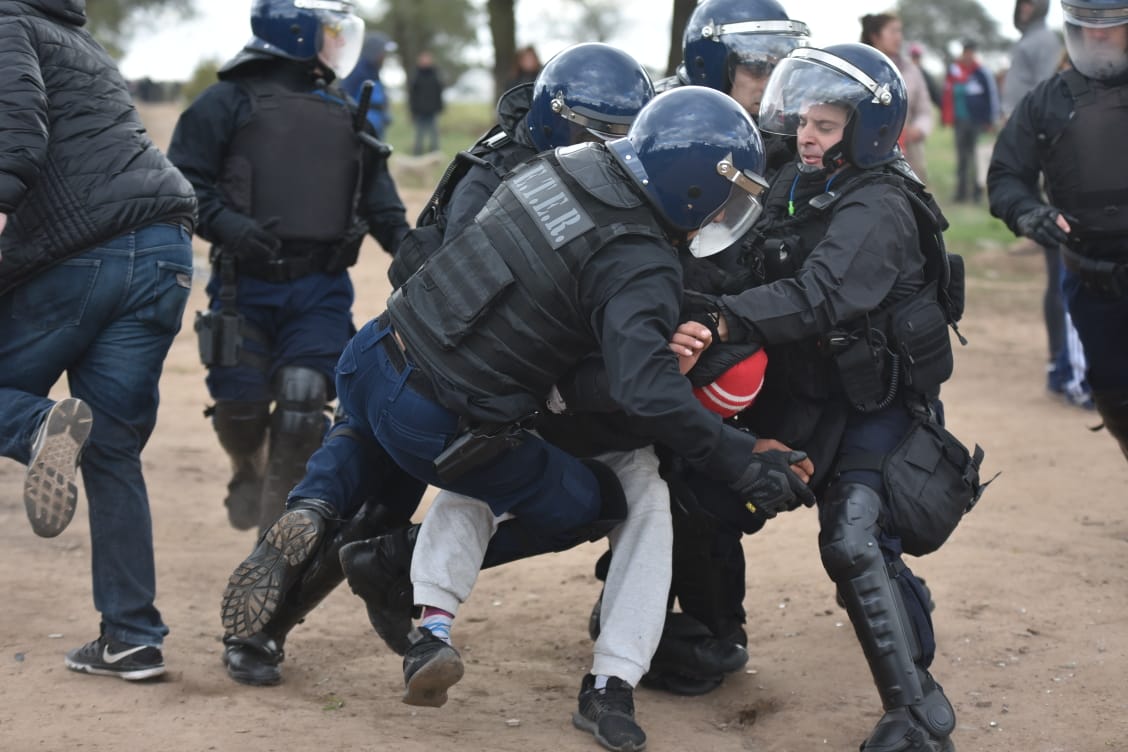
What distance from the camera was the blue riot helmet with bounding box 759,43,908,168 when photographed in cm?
435

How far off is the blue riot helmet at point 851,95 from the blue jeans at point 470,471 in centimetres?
123

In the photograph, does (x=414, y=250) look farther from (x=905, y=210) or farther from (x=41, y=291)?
(x=905, y=210)

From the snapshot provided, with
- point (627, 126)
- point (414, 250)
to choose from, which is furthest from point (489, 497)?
point (627, 126)

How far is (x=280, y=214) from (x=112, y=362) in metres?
1.47

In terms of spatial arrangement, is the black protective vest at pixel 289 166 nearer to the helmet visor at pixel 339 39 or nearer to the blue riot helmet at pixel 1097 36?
the helmet visor at pixel 339 39

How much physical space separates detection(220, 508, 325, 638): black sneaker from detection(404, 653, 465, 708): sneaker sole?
46 cm

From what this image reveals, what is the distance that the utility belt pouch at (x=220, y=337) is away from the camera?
224 inches

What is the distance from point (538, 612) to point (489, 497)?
160cm

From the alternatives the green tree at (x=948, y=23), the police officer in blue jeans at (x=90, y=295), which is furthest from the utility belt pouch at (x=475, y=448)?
the green tree at (x=948, y=23)

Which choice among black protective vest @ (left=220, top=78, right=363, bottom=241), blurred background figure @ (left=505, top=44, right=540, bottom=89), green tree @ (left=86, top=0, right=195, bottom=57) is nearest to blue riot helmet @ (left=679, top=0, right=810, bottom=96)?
black protective vest @ (left=220, top=78, right=363, bottom=241)

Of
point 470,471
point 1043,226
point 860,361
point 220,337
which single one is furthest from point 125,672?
point 1043,226

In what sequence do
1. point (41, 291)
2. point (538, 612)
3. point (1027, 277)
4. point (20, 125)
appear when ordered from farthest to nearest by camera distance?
point (1027, 277) → point (538, 612) → point (41, 291) → point (20, 125)

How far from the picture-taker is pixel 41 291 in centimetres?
437

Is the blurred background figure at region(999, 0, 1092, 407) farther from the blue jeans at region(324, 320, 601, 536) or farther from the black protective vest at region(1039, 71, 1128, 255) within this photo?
the blue jeans at region(324, 320, 601, 536)
